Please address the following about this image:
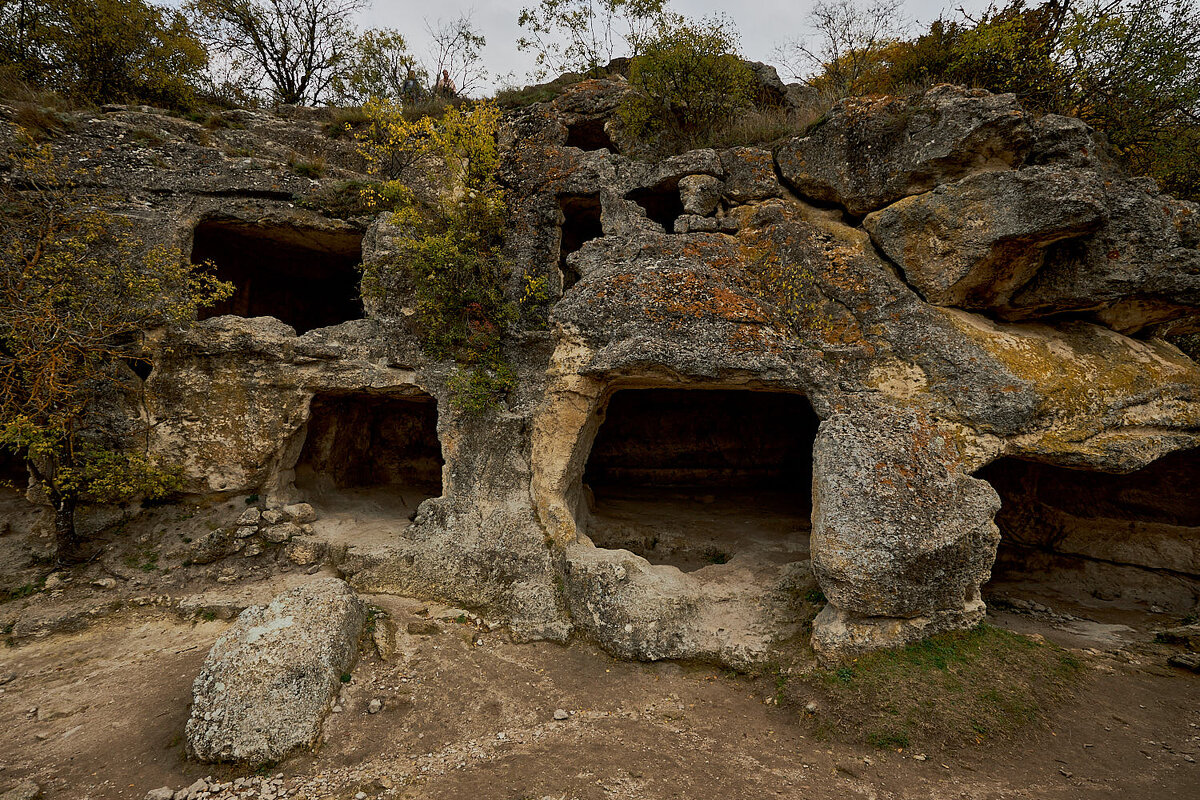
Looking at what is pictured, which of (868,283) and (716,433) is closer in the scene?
(868,283)

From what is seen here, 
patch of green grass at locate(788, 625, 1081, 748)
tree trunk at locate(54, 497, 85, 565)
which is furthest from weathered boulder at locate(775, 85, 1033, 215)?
tree trunk at locate(54, 497, 85, 565)

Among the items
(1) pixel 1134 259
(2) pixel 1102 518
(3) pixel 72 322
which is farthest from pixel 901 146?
(3) pixel 72 322

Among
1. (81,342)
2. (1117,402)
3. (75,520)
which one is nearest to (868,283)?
(1117,402)

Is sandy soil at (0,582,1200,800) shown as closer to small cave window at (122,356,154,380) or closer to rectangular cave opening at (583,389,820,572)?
small cave window at (122,356,154,380)

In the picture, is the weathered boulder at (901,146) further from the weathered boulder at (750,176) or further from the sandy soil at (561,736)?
the sandy soil at (561,736)

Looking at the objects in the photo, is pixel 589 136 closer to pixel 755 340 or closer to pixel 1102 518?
pixel 755 340

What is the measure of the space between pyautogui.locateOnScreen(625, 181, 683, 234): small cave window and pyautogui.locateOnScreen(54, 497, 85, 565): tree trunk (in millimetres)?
9395

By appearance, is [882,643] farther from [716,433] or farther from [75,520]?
[75,520]

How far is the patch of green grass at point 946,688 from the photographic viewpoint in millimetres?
4516

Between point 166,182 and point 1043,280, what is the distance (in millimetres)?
12930

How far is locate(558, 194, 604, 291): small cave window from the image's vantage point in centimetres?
832

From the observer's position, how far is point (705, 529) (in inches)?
342

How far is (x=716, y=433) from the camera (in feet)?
36.4

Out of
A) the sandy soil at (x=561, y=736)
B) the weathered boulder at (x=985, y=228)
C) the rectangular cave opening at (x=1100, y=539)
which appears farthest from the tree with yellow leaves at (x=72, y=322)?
the rectangular cave opening at (x=1100, y=539)
